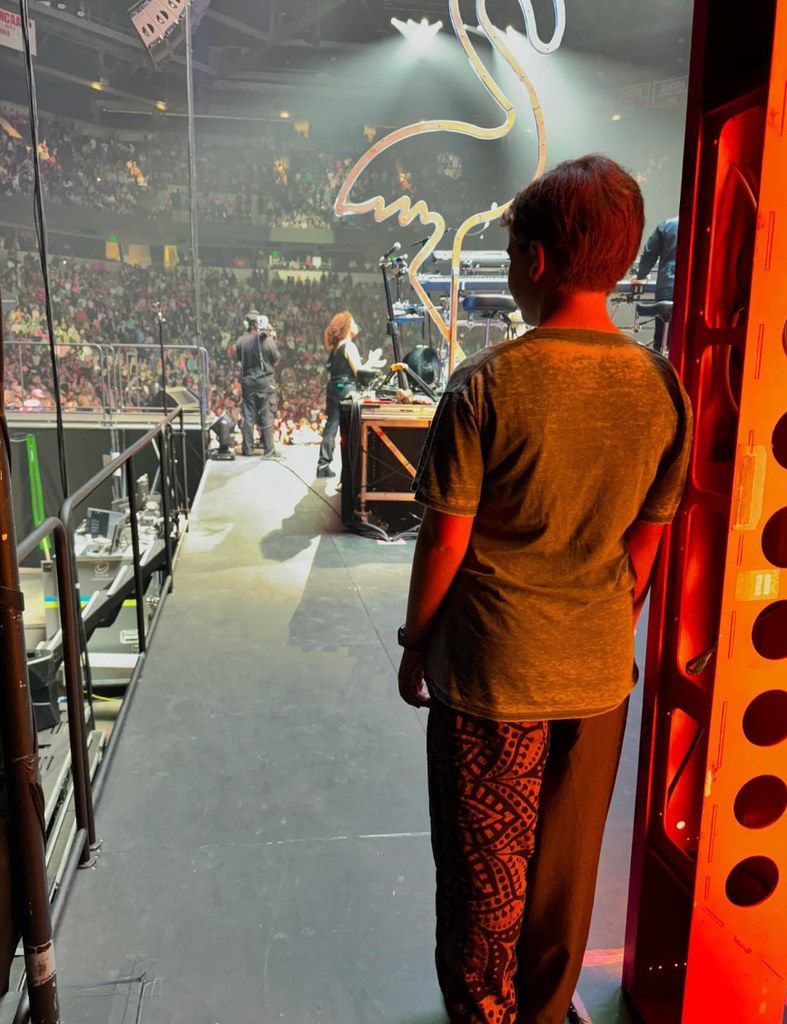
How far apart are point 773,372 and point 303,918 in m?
1.43

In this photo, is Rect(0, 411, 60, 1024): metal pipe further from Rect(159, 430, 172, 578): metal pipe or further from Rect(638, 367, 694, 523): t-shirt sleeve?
Rect(159, 430, 172, 578): metal pipe

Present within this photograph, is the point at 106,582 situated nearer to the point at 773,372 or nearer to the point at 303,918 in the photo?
the point at 303,918

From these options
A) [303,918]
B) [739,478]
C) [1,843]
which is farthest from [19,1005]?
[739,478]

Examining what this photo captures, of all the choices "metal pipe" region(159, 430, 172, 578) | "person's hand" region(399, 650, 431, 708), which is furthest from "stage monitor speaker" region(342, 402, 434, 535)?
"person's hand" region(399, 650, 431, 708)

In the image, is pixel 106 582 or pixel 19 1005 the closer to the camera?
pixel 19 1005

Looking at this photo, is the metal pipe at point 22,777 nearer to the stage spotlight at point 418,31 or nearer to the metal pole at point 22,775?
the metal pole at point 22,775

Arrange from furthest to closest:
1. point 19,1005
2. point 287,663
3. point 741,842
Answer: point 287,663 → point 19,1005 → point 741,842

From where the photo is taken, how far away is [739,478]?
1049mm

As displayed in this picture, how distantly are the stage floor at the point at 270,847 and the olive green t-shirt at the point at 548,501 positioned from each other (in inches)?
31.7

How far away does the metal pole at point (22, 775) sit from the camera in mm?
1089

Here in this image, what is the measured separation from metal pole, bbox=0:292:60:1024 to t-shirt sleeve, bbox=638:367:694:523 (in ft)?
3.00

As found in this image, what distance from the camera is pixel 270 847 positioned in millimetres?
1866

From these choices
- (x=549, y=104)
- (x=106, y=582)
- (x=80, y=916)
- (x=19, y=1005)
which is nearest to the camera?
(x=19, y=1005)

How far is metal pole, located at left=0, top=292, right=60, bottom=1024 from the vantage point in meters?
1.09
